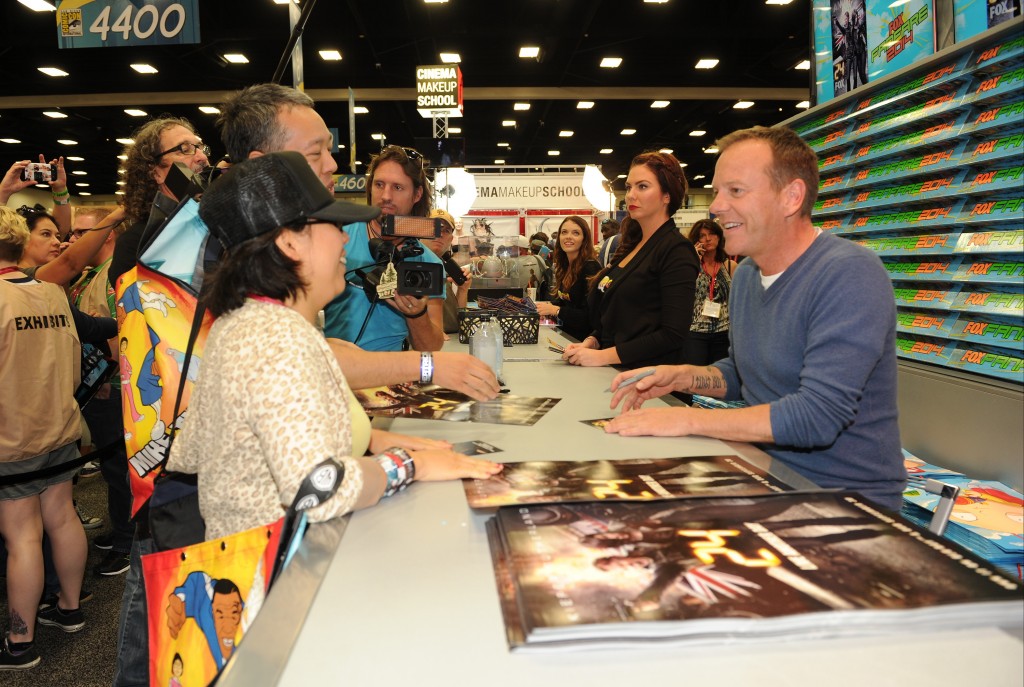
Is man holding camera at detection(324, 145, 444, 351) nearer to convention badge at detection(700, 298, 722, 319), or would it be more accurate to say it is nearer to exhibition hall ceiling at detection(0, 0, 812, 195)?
convention badge at detection(700, 298, 722, 319)

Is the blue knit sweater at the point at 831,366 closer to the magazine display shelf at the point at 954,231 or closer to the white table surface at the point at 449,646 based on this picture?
the magazine display shelf at the point at 954,231

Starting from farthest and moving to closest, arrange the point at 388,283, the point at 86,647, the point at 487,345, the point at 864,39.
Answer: the point at 86,647, the point at 864,39, the point at 487,345, the point at 388,283

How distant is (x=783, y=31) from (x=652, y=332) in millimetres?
9238

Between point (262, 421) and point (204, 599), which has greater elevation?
point (262, 421)

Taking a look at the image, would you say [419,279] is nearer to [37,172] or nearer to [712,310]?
[37,172]

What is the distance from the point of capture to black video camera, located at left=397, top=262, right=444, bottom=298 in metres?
1.90

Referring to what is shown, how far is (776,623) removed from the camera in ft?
2.23

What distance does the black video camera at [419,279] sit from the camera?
1.90 meters

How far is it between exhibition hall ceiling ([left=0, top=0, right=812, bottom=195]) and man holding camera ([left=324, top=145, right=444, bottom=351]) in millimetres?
5273

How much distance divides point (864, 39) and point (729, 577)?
2.59m

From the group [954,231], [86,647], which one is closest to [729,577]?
[954,231]

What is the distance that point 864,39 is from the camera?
8.67 ft

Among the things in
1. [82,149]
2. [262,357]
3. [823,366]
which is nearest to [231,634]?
[262,357]

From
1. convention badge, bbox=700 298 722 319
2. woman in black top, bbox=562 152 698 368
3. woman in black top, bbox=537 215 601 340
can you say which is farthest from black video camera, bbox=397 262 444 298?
convention badge, bbox=700 298 722 319
